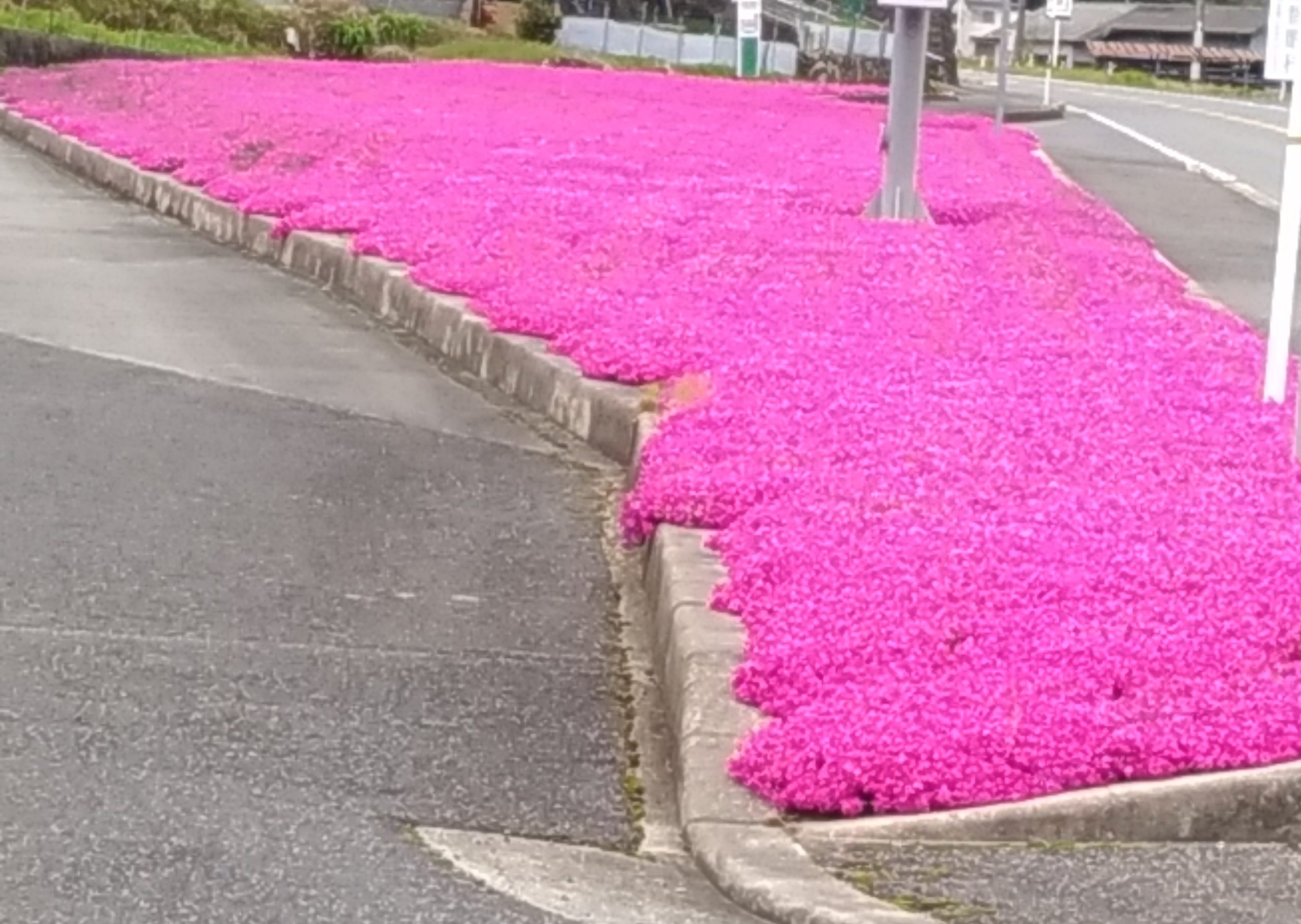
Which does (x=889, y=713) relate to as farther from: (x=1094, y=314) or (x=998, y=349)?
(x=1094, y=314)

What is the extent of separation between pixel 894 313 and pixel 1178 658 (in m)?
5.37

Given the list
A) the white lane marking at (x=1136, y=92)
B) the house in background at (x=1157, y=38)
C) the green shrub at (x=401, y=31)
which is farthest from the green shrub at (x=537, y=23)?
the house in background at (x=1157, y=38)

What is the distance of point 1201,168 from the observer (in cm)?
2853

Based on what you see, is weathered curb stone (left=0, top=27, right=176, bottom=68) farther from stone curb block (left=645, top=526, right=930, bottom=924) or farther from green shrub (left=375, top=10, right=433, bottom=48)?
stone curb block (left=645, top=526, right=930, bottom=924)

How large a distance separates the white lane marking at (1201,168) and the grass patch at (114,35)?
13.1 metres

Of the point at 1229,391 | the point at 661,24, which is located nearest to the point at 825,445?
the point at 1229,391

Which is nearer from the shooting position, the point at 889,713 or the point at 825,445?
the point at 889,713

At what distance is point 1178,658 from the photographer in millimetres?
5699

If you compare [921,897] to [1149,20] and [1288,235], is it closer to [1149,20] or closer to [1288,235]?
[1288,235]

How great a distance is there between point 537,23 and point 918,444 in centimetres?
5125

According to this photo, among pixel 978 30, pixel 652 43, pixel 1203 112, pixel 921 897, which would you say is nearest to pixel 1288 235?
pixel 921 897

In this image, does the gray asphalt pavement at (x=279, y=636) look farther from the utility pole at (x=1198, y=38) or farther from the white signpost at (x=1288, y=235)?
the utility pole at (x=1198, y=38)

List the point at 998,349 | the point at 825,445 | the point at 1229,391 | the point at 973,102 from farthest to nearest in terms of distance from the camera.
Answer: the point at 973,102, the point at 998,349, the point at 1229,391, the point at 825,445

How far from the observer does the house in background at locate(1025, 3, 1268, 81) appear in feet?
328
